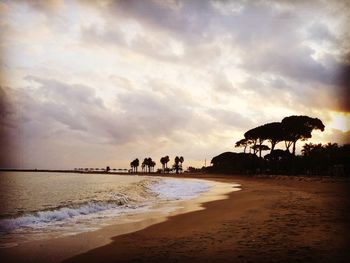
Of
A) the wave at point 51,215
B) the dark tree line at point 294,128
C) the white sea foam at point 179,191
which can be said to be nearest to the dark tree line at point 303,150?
the dark tree line at point 294,128

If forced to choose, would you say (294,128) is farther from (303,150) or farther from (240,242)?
(240,242)

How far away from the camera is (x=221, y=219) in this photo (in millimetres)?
13320

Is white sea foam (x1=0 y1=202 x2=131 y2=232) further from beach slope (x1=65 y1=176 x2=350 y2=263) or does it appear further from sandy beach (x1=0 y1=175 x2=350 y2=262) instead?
beach slope (x1=65 y1=176 x2=350 y2=263)

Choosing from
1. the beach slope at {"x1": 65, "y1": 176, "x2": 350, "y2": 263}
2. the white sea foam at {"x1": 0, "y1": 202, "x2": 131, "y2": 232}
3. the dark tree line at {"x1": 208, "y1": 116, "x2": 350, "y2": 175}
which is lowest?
the white sea foam at {"x1": 0, "y1": 202, "x2": 131, "y2": 232}

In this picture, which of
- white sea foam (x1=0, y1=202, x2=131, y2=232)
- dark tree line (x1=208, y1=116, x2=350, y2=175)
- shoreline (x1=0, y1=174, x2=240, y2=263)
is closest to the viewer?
shoreline (x1=0, y1=174, x2=240, y2=263)

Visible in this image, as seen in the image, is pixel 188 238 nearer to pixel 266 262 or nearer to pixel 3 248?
pixel 266 262

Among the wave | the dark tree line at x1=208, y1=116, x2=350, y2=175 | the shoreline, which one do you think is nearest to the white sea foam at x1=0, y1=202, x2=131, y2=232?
the wave

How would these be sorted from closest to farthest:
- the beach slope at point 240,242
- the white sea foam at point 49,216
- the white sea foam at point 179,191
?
the beach slope at point 240,242
the white sea foam at point 49,216
the white sea foam at point 179,191

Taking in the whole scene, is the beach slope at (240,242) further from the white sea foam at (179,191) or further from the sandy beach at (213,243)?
the white sea foam at (179,191)

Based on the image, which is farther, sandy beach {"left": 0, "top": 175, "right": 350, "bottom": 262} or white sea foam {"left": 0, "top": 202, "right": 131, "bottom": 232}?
white sea foam {"left": 0, "top": 202, "right": 131, "bottom": 232}

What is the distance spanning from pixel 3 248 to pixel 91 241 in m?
2.35

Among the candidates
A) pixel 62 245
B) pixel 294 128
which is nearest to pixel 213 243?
pixel 62 245

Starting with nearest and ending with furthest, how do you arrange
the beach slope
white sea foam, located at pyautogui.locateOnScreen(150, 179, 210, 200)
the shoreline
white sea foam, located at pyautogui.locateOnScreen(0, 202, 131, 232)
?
the beach slope, the shoreline, white sea foam, located at pyautogui.locateOnScreen(0, 202, 131, 232), white sea foam, located at pyautogui.locateOnScreen(150, 179, 210, 200)

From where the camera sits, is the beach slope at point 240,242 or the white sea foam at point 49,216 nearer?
the beach slope at point 240,242
